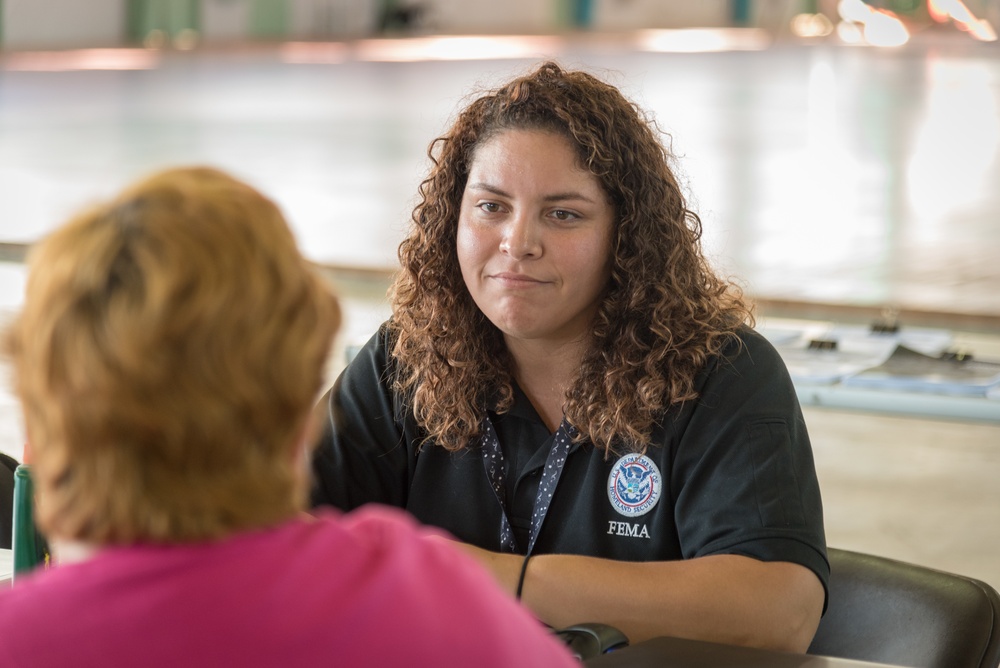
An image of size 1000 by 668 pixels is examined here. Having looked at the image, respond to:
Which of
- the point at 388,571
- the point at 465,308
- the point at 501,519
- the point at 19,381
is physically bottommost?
the point at 501,519

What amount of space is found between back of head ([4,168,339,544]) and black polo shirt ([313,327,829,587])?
111 cm

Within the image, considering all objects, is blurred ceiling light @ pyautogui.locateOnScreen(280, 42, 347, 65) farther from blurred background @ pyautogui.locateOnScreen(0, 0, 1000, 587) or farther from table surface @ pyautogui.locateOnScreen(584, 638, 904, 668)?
table surface @ pyautogui.locateOnScreen(584, 638, 904, 668)

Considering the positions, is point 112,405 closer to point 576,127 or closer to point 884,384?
point 576,127

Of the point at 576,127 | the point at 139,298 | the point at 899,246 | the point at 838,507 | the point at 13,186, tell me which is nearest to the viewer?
the point at 139,298

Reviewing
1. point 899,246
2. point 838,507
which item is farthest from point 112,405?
point 899,246

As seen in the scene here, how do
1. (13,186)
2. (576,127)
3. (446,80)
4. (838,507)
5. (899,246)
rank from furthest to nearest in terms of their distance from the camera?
(446,80) → (13,186) → (899,246) → (838,507) → (576,127)

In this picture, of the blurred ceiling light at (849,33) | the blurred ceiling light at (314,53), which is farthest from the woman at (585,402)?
the blurred ceiling light at (849,33)

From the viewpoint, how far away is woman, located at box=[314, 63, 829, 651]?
187cm

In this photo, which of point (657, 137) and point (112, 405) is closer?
point (112, 405)

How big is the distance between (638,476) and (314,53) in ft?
78.1

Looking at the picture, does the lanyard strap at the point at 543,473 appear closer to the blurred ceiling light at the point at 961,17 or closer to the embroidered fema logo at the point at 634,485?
the embroidered fema logo at the point at 634,485

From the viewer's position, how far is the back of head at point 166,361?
83 centimetres

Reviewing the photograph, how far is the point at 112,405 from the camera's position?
0.83 meters

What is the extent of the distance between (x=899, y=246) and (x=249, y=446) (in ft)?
25.4
